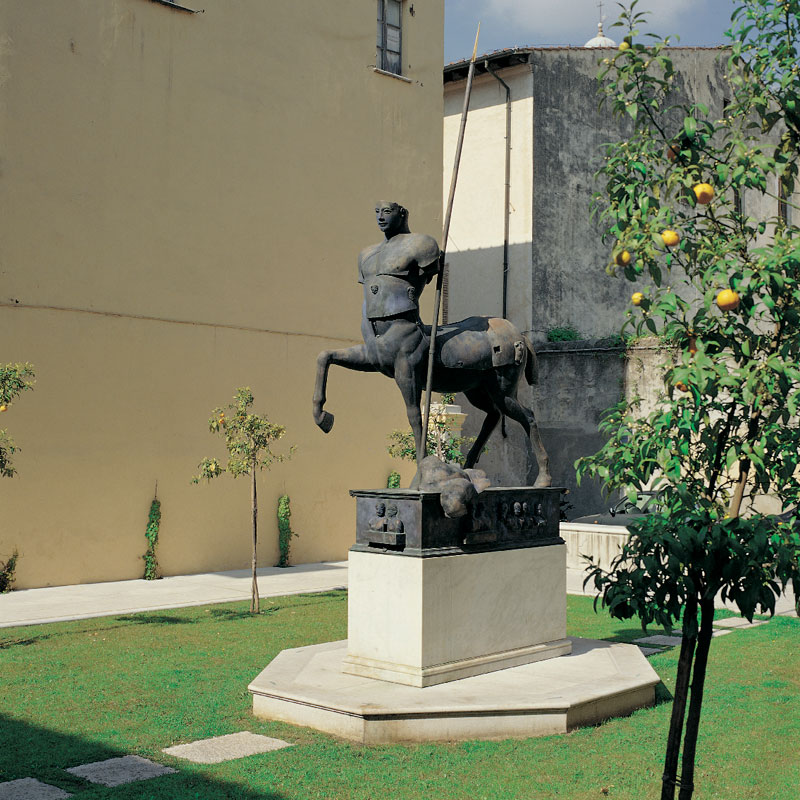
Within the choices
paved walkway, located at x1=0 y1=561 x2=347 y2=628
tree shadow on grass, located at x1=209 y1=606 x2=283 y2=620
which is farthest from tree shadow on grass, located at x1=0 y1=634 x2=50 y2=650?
tree shadow on grass, located at x1=209 y1=606 x2=283 y2=620

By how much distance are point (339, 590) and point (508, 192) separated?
12.2 meters

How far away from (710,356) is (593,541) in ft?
38.3

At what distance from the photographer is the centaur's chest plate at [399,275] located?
8102 millimetres

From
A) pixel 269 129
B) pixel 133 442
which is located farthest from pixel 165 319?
pixel 269 129

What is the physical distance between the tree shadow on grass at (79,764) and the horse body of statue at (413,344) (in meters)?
3.06

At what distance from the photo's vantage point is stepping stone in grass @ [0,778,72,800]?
5359 millimetres

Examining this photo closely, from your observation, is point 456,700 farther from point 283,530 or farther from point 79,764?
point 283,530

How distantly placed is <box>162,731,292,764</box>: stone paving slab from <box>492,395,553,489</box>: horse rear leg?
342 centimetres

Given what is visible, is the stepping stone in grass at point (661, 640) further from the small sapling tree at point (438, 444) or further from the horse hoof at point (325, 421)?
the small sapling tree at point (438, 444)

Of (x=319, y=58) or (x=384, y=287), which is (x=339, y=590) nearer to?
(x=384, y=287)

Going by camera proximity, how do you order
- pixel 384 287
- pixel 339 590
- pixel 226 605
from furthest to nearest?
pixel 339 590
pixel 226 605
pixel 384 287

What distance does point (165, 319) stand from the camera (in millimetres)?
15797

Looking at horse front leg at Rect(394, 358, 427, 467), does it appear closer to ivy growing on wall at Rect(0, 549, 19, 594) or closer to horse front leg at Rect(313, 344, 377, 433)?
horse front leg at Rect(313, 344, 377, 433)

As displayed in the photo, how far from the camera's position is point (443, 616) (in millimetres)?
7383
